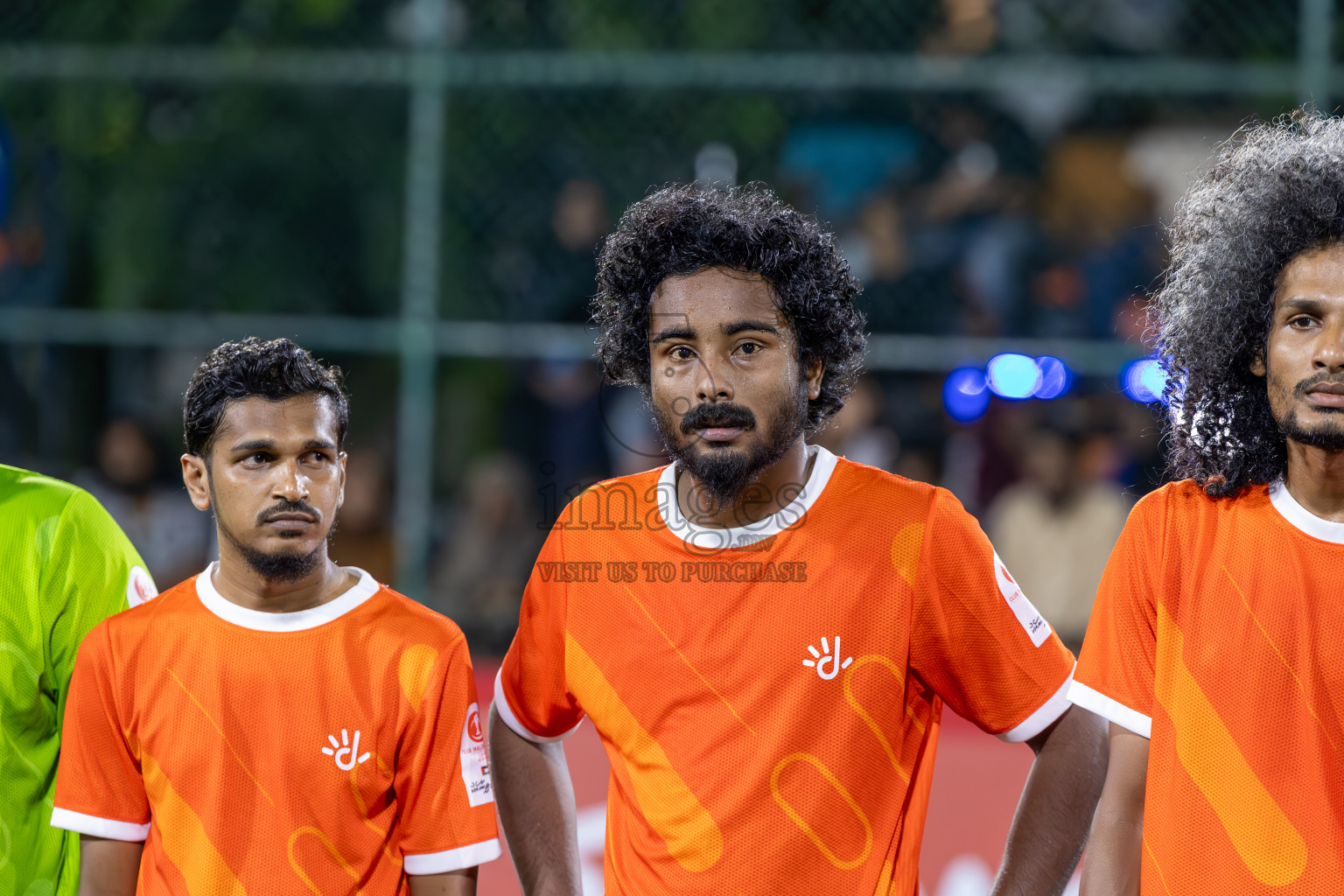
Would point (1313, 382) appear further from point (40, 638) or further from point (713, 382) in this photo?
point (40, 638)

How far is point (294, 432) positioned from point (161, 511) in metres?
4.30

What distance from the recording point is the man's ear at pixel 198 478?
9.96 feet

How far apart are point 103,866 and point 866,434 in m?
4.50

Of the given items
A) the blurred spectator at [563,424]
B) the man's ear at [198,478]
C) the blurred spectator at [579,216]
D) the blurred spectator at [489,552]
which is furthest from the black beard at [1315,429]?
the blurred spectator at [579,216]

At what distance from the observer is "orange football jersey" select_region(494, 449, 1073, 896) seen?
2.68 metres

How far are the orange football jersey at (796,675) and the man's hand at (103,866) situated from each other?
0.95 m

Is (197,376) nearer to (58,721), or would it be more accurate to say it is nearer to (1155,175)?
(58,721)

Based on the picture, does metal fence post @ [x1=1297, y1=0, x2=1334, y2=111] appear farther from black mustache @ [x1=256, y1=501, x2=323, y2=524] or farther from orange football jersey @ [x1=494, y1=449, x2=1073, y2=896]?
black mustache @ [x1=256, y1=501, x2=323, y2=524]

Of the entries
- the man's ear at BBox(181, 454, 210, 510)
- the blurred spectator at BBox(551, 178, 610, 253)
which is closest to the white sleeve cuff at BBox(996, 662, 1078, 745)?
the man's ear at BBox(181, 454, 210, 510)

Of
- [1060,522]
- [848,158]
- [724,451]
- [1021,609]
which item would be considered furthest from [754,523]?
[848,158]

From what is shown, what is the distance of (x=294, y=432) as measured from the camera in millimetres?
2951

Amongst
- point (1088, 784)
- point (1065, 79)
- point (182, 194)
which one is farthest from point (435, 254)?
point (1088, 784)

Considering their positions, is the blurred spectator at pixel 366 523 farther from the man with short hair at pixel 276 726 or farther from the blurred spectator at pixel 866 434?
the man with short hair at pixel 276 726

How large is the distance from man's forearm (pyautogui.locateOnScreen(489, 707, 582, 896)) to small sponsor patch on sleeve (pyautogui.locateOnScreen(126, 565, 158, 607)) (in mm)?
797
